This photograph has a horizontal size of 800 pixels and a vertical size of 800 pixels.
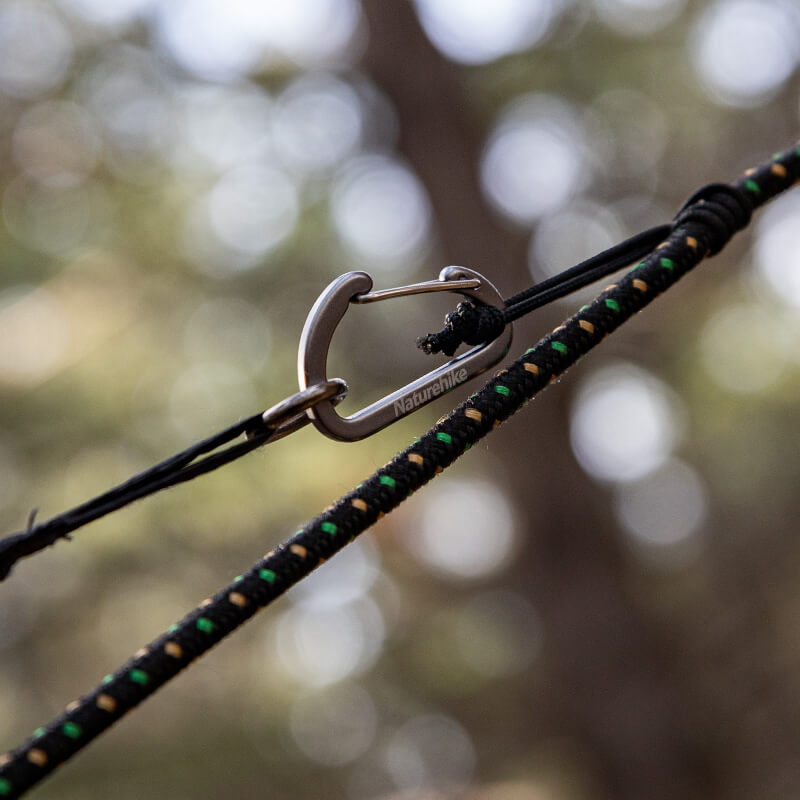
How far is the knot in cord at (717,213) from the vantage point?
1.15ft

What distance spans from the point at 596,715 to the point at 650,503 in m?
0.62

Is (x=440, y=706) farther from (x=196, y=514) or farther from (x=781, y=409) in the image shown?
(x=781, y=409)

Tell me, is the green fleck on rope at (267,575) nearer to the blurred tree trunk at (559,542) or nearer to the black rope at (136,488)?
the black rope at (136,488)

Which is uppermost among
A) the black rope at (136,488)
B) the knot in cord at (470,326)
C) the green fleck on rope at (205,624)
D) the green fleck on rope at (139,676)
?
the knot in cord at (470,326)

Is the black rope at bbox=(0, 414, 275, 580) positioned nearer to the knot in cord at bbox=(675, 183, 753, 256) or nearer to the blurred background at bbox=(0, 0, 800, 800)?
the knot in cord at bbox=(675, 183, 753, 256)

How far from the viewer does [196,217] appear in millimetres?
1872

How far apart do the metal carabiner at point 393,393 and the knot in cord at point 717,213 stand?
0.31ft

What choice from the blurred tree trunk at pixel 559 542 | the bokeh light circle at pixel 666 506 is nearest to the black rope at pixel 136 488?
the blurred tree trunk at pixel 559 542

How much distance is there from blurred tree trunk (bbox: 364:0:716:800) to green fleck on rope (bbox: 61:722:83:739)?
127cm

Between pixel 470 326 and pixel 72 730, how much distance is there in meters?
0.19

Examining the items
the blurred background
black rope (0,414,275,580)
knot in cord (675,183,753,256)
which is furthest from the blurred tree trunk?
black rope (0,414,275,580)

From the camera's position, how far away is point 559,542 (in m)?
1.51

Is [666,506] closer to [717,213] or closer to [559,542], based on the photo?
[559,542]

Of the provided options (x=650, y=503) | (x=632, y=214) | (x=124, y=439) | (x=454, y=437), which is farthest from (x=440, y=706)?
(x=454, y=437)
